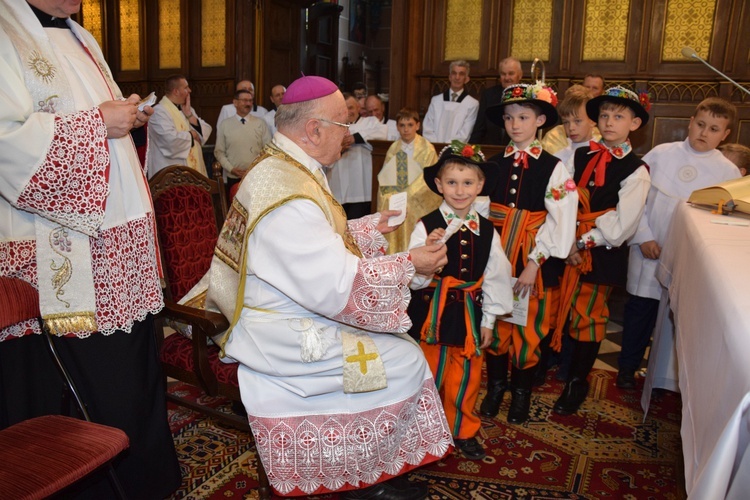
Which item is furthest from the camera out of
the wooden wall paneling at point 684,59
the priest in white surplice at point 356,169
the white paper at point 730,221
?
the priest in white surplice at point 356,169

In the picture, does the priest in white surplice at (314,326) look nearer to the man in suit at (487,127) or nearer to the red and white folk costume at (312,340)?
the red and white folk costume at (312,340)

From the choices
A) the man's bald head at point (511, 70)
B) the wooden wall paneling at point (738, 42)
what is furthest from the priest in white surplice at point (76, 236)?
the wooden wall paneling at point (738, 42)

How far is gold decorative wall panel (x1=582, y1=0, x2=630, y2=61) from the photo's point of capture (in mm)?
7465

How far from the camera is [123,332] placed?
226cm

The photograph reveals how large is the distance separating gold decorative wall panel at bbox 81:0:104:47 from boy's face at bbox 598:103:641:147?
35.1ft

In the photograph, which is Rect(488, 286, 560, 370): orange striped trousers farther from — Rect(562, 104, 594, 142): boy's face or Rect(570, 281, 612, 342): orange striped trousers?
Rect(562, 104, 594, 142): boy's face

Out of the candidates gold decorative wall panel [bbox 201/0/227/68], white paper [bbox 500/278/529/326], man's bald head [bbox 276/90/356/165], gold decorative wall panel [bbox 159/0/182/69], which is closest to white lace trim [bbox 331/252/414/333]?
man's bald head [bbox 276/90/356/165]

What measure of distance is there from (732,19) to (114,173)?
286 inches

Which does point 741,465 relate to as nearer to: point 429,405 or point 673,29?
point 429,405

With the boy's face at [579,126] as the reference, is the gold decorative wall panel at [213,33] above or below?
above

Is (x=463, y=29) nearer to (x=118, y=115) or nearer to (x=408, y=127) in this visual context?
(x=408, y=127)

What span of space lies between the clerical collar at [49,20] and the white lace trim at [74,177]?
0.37 metres

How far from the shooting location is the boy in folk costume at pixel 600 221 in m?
3.17

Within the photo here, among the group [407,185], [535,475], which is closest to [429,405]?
[535,475]
